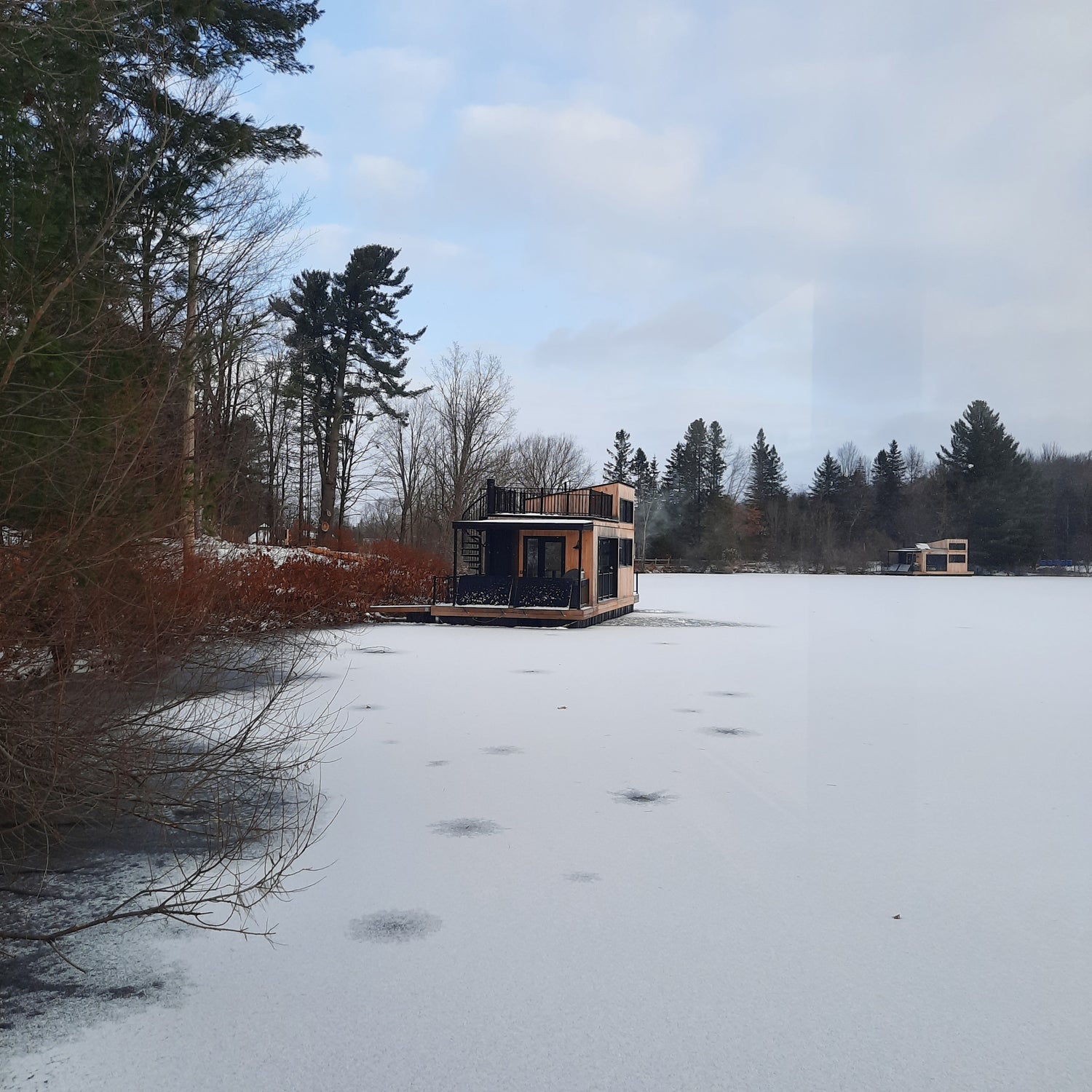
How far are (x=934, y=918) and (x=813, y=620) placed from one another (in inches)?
723

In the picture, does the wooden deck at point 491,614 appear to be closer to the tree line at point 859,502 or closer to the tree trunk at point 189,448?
the tree trunk at point 189,448

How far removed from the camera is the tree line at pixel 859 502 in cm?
5919

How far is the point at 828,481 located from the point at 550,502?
60.3m

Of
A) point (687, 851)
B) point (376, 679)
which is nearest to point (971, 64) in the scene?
point (376, 679)

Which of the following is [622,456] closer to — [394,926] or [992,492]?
[992,492]

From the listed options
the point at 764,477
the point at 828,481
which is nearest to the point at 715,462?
the point at 764,477

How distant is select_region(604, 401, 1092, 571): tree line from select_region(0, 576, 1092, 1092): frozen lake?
55909mm

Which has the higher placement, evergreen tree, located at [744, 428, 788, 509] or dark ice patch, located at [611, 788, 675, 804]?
evergreen tree, located at [744, 428, 788, 509]

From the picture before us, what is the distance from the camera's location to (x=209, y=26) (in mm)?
10180

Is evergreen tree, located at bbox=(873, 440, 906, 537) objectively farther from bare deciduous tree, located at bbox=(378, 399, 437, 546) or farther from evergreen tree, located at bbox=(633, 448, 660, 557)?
bare deciduous tree, located at bbox=(378, 399, 437, 546)

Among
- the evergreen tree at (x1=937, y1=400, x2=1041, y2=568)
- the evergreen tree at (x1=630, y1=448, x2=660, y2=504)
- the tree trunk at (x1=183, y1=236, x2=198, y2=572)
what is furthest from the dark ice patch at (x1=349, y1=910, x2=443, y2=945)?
the evergreen tree at (x1=630, y1=448, x2=660, y2=504)

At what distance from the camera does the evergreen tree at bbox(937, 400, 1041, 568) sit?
57.8 metres

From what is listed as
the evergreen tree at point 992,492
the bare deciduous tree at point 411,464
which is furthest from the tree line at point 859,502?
the bare deciduous tree at point 411,464

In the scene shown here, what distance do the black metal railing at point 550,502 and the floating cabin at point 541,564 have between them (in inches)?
1.2
